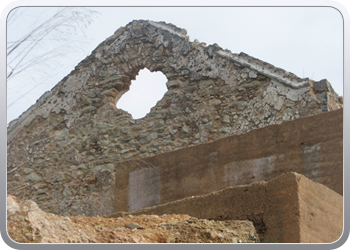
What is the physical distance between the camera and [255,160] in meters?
6.39

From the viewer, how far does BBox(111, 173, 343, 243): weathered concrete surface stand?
5.09 metres

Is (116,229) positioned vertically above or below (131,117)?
below

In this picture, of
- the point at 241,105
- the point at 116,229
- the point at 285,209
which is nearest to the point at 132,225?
the point at 116,229

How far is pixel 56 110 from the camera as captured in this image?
47.8ft

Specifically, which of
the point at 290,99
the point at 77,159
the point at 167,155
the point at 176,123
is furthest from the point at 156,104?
the point at 167,155

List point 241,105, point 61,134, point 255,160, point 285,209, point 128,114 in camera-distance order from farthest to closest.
→ point 61,134
point 128,114
point 241,105
point 255,160
point 285,209

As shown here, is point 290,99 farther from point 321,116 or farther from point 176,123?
point 321,116

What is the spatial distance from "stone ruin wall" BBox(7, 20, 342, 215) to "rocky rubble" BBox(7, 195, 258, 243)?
6.37 meters

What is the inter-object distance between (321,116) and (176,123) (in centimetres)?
701

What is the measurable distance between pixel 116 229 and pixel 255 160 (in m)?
1.64

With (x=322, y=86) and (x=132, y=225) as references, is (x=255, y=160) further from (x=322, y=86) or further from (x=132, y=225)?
(x=322, y=86)

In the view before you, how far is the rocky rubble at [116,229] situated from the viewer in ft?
15.2

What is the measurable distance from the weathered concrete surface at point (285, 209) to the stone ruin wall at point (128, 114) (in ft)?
19.9

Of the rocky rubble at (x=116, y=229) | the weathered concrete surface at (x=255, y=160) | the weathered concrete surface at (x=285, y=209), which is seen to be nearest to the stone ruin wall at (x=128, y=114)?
the weathered concrete surface at (x=255, y=160)
